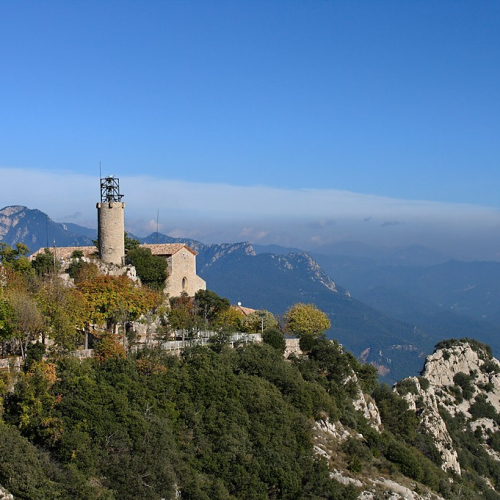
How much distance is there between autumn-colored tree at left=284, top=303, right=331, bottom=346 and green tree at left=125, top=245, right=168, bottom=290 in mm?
10960

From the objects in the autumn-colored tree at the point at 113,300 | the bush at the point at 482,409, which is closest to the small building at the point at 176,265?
the autumn-colored tree at the point at 113,300

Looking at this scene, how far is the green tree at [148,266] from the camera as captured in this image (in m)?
51.9

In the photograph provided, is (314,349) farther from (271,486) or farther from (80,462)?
(80,462)

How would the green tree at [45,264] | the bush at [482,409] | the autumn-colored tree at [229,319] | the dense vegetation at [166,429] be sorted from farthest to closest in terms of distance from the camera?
1. the bush at [482,409]
2. the autumn-colored tree at [229,319]
3. the green tree at [45,264]
4. the dense vegetation at [166,429]


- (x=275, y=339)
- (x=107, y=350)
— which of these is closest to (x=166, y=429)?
(x=107, y=350)

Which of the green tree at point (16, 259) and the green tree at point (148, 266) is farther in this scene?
the green tree at point (148, 266)

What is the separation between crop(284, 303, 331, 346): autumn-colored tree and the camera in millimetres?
52647

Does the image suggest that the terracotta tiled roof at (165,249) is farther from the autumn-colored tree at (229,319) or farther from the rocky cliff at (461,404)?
the rocky cliff at (461,404)

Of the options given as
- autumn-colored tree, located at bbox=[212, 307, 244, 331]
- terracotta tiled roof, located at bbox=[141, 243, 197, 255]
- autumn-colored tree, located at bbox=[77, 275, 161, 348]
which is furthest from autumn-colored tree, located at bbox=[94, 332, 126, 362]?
terracotta tiled roof, located at bbox=[141, 243, 197, 255]

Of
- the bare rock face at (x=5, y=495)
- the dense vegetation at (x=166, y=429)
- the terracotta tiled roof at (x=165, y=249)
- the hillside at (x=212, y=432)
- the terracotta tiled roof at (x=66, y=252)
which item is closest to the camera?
the bare rock face at (x=5, y=495)

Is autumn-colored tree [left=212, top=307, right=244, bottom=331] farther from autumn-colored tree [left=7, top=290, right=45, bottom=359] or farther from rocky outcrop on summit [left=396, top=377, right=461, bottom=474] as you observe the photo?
rocky outcrop on summit [left=396, top=377, right=461, bottom=474]

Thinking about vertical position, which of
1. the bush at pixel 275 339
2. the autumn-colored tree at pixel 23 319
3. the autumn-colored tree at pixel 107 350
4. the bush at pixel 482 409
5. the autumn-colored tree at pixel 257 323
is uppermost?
the autumn-colored tree at pixel 23 319

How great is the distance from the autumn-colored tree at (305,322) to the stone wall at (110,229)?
47.6 ft

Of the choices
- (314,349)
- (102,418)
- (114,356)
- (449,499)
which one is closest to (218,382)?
(114,356)
